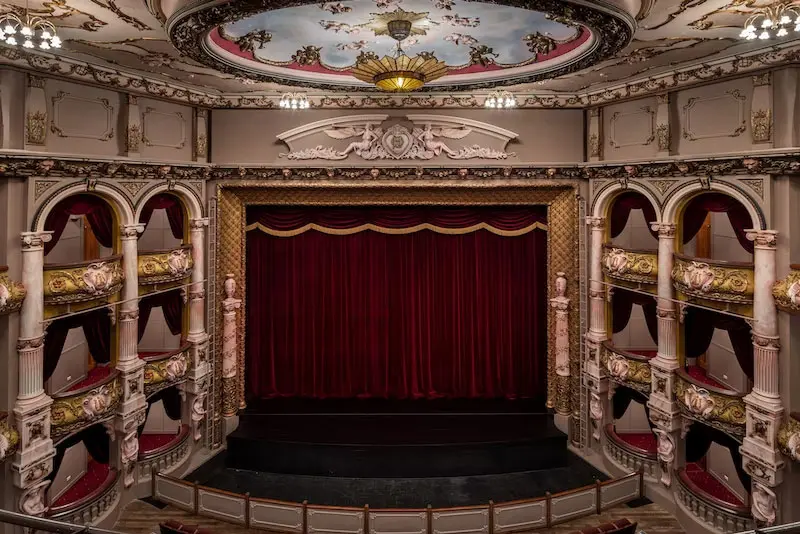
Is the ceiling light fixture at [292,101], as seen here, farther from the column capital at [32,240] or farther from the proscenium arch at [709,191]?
the proscenium arch at [709,191]

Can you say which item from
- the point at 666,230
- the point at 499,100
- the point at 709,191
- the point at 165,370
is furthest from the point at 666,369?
the point at 165,370

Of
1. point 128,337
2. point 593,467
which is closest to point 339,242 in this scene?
point 128,337

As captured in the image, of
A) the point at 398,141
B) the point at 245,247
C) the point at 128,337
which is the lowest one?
the point at 128,337

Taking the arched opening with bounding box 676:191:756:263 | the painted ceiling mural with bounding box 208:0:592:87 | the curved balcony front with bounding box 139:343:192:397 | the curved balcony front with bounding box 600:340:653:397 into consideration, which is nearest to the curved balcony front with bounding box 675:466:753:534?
the curved balcony front with bounding box 600:340:653:397

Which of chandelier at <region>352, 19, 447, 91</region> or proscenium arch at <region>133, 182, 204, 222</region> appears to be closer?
chandelier at <region>352, 19, 447, 91</region>

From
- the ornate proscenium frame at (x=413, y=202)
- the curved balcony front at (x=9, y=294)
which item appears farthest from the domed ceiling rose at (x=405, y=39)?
the curved balcony front at (x=9, y=294)

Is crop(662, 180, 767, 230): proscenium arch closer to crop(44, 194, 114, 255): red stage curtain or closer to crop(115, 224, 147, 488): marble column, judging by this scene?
crop(115, 224, 147, 488): marble column

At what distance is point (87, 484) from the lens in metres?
11.1

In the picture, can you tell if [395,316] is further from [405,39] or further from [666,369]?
[405,39]

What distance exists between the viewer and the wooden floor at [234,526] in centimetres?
983

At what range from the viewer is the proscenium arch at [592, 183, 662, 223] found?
35.1ft

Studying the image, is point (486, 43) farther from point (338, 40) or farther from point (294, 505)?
point (294, 505)

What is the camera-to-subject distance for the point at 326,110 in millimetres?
12258

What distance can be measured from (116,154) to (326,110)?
4170mm
